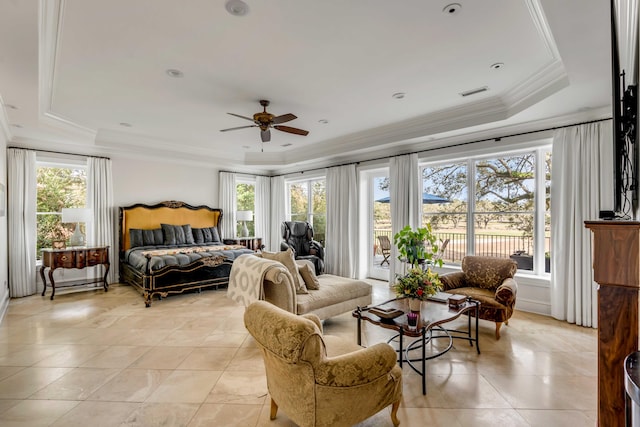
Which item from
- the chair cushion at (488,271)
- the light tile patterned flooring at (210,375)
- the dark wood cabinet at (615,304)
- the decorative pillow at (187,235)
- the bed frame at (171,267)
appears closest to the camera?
the dark wood cabinet at (615,304)

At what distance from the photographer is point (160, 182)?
673 centimetres

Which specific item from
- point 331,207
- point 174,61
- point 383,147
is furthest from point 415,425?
point 331,207

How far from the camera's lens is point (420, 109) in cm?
440

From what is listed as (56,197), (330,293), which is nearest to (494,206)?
(330,293)

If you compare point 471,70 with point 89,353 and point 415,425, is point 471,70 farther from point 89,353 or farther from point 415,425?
point 89,353

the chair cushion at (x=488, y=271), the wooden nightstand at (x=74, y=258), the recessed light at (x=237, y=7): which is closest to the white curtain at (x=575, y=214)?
the chair cushion at (x=488, y=271)

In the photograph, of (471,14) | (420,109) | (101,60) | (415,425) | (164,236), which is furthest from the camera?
(164,236)

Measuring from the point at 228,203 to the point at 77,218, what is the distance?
3066 mm

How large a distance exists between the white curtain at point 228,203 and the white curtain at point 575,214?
20.8 feet

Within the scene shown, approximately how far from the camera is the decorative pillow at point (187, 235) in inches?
258

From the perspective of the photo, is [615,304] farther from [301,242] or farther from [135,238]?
[135,238]

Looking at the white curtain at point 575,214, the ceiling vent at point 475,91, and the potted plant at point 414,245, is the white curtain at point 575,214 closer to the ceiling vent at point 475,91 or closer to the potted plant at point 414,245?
the ceiling vent at point 475,91

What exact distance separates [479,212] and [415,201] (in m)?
1.02

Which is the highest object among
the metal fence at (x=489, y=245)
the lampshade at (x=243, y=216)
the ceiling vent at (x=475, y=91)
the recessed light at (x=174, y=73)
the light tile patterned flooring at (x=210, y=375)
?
the recessed light at (x=174, y=73)
